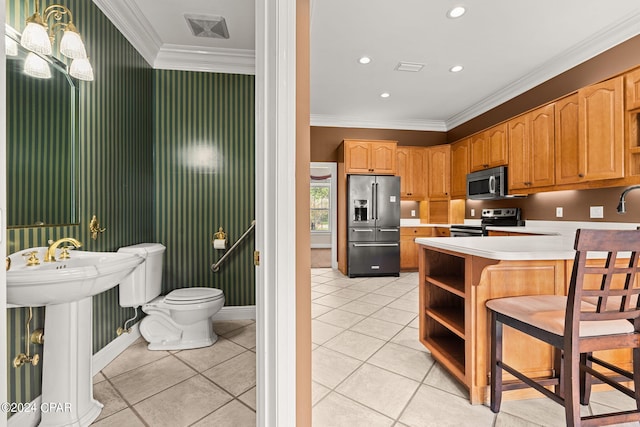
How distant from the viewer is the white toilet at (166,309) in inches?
89.3

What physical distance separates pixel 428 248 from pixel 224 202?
1.93 meters

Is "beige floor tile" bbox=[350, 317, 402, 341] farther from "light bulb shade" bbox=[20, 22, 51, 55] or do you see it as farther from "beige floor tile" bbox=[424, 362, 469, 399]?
"light bulb shade" bbox=[20, 22, 51, 55]

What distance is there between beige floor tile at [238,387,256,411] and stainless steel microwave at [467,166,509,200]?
3876 millimetres

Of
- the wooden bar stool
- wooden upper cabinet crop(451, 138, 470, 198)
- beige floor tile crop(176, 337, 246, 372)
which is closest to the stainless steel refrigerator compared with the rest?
wooden upper cabinet crop(451, 138, 470, 198)

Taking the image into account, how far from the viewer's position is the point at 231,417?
157cm

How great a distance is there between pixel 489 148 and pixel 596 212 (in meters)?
1.59

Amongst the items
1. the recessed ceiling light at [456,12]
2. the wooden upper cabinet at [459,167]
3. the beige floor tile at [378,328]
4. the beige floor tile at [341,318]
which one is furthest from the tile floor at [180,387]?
the wooden upper cabinet at [459,167]

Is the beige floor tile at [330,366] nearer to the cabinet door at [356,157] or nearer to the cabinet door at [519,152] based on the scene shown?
the cabinet door at [519,152]

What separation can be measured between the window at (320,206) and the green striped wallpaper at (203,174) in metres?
5.16

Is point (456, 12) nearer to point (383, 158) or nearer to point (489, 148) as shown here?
point (489, 148)

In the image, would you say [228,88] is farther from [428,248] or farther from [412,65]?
[428,248]

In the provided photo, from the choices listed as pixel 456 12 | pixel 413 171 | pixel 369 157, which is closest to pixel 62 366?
pixel 456 12

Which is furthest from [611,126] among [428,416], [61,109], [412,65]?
[61,109]

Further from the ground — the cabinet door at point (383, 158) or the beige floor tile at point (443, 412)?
the cabinet door at point (383, 158)
